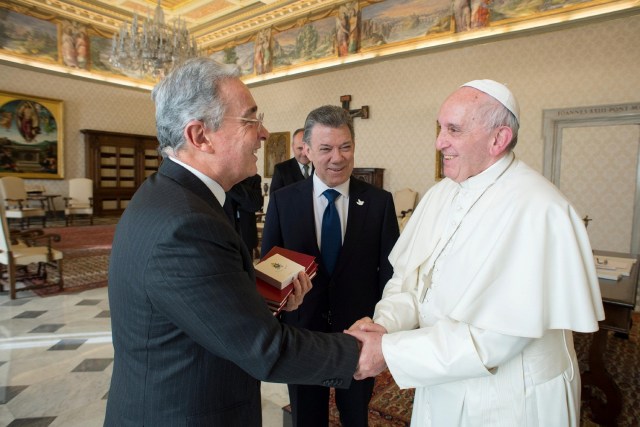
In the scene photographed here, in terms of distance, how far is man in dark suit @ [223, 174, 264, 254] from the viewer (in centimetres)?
367

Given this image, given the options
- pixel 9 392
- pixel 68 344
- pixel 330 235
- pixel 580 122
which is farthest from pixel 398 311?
pixel 580 122

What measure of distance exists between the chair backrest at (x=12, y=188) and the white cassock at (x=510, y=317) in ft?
41.8

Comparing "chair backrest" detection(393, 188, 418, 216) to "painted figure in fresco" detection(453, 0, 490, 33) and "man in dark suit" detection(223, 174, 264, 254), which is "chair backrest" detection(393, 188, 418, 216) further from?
"man in dark suit" detection(223, 174, 264, 254)

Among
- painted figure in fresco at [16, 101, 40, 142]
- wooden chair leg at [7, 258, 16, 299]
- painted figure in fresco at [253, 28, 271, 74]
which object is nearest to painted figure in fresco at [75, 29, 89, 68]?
painted figure in fresco at [16, 101, 40, 142]

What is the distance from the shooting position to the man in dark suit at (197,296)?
105 cm

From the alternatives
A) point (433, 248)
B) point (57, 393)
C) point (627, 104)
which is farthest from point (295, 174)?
point (627, 104)

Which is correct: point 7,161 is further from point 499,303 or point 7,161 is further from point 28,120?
point 499,303

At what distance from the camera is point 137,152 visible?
14.0m

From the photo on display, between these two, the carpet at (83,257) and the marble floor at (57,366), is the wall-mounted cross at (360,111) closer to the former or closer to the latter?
the carpet at (83,257)

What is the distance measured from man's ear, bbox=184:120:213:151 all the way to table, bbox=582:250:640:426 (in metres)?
2.91

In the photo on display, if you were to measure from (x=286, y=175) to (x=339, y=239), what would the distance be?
5.73 feet

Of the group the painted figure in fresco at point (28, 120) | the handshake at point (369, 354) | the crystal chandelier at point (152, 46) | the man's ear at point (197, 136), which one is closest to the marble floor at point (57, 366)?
the handshake at point (369, 354)

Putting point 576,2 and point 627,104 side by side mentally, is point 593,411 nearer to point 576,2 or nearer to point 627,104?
point 627,104

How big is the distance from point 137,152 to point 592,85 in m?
12.8
